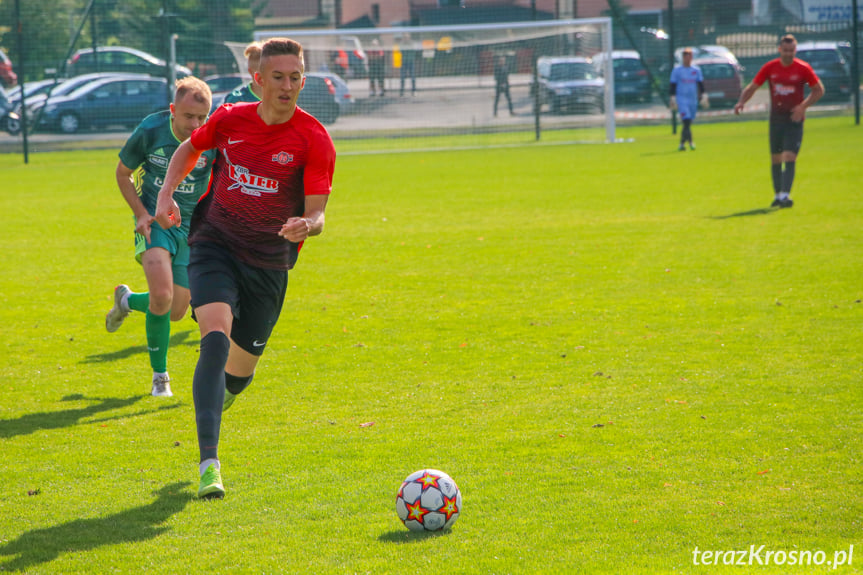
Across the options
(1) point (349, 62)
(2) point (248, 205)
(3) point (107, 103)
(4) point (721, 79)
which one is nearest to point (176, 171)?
(2) point (248, 205)

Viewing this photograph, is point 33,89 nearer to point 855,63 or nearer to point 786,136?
point 786,136

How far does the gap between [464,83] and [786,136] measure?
14.5 m

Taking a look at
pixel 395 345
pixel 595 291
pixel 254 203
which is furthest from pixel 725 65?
pixel 254 203

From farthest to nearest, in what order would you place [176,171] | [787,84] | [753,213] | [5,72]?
[5,72] < [787,84] < [753,213] < [176,171]

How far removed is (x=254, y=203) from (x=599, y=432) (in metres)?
2.30

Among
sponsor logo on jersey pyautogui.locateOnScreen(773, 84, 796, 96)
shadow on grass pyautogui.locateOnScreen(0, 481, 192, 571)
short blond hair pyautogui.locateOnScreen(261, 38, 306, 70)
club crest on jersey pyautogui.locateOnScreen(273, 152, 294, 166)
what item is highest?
sponsor logo on jersey pyautogui.locateOnScreen(773, 84, 796, 96)

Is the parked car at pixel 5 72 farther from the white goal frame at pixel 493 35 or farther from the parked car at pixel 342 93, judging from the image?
the parked car at pixel 342 93

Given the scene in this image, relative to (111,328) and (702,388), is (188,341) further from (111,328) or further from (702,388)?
(702,388)

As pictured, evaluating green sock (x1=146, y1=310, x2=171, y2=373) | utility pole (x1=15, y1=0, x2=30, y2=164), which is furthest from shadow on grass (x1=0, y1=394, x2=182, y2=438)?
utility pole (x1=15, y1=0, x2=30, y2=164)

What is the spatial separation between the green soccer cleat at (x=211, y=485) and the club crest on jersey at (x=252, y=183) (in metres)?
1.37

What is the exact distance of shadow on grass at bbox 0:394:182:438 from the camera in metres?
5.71

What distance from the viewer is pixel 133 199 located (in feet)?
19.7

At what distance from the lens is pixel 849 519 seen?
4.16 m

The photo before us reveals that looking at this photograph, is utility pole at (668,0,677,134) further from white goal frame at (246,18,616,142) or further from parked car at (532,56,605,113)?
parked car at (532,56,605,113)
